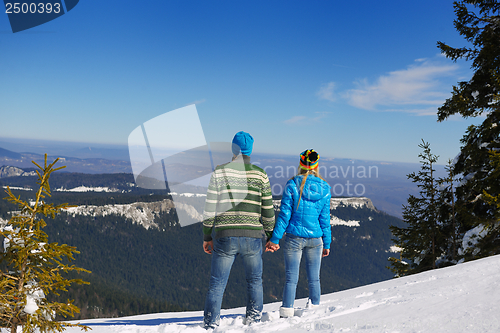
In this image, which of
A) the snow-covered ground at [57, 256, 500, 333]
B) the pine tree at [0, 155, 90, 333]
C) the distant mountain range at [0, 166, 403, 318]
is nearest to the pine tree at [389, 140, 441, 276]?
the snow-covered ground at [57, 256, 500, 333]

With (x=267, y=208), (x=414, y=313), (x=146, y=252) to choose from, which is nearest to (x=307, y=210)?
(x=267, y=208)

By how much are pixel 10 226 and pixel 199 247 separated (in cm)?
17991

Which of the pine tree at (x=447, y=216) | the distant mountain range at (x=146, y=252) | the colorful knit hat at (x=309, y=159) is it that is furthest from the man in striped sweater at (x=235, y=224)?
the distant mountain range at (x=146, y=252)

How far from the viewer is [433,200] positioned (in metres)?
16.5

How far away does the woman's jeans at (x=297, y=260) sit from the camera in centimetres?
475

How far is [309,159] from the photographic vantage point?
16.3ft

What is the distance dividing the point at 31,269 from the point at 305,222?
3860 millimetres

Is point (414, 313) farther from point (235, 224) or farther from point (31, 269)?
point (31, 269)

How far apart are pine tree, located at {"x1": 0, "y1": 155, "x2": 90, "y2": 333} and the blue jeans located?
67.0 inches

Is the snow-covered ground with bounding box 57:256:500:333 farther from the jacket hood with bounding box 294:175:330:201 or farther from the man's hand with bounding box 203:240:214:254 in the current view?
the jacket hood with bounding box 294:175:330:201

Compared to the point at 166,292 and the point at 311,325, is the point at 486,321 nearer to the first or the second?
the point at 311,325

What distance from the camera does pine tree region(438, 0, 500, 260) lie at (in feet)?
35.1

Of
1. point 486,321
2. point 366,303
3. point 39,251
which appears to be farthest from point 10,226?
point 486,321

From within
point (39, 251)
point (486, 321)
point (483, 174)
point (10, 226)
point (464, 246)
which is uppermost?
point (483, 174)
